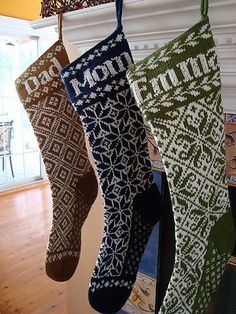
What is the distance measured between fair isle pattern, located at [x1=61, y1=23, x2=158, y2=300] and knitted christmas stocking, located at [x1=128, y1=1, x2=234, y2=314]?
0.36 ft

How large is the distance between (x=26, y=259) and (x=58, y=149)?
2.07 meters

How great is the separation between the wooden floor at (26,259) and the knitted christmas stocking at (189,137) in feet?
5.60

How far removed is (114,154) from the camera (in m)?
0.67

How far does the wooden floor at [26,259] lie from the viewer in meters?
2.16

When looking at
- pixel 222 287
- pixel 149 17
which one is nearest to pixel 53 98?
pixel 149 17

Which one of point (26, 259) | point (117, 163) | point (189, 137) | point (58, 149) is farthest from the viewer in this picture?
point (26, 259)

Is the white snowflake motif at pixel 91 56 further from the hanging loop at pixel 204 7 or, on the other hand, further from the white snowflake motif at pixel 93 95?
the hanging loop at pixel 204 7

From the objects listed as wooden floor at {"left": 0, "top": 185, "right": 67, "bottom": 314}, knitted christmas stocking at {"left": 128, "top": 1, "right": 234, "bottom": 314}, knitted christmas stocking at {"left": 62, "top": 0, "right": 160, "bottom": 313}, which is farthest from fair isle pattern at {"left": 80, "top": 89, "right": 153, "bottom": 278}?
wooden floor at {"left": 0, "top": 185, "right": 67, "bottom": 314}

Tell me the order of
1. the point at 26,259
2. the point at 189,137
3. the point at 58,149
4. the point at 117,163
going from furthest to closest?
the point at 26,259
the point at 58,149
the point at 117,163
the point at 189,137

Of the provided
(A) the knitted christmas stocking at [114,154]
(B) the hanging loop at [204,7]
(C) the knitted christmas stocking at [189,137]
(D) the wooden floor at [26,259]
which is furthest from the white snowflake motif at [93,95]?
(D) the wooden floor at [26,259]

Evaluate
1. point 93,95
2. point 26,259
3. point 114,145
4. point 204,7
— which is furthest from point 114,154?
point 26,259

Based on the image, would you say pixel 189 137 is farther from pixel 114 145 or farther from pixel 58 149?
pixel 58 149

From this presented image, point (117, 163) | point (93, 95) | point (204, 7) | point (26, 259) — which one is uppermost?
point (204, 7)

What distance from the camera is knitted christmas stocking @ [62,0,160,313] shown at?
2.11 ft
